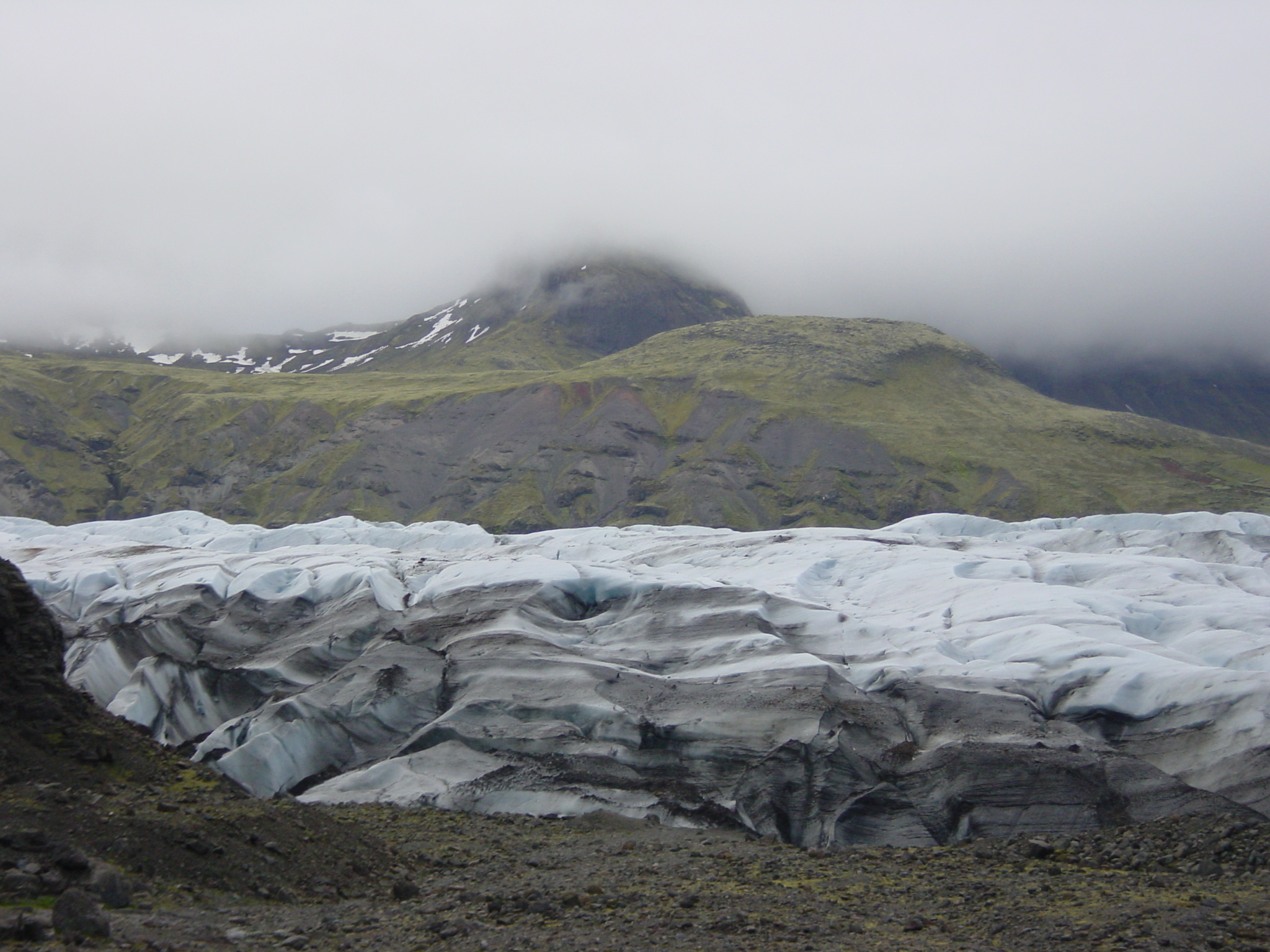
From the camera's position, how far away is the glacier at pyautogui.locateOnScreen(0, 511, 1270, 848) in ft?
80.8

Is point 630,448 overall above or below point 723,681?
below

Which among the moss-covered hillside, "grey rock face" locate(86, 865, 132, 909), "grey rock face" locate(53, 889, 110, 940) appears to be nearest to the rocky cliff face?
the moss-covered hillside

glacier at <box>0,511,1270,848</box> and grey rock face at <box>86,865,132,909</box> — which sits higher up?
grey rock face at <box>86,865,132,909</box>

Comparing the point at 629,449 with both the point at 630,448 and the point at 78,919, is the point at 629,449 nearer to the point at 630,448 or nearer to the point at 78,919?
the point at 630,448

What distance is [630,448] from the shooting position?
6053 inches

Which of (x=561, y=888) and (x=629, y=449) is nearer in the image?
(x=561, y=888)

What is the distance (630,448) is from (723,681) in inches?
4907

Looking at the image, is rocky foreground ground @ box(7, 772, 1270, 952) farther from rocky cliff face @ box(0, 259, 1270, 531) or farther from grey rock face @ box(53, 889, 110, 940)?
rocky cliff face @ box(0, 259, 1270, 531)

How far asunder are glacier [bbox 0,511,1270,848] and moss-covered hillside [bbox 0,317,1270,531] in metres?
96.0

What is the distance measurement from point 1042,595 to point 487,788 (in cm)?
1923

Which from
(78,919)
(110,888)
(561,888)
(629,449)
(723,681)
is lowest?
(629,449)

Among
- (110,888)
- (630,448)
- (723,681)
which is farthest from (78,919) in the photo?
(630,448)

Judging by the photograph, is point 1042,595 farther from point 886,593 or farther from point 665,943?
point 665,943

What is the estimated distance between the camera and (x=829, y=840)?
78.0 ft
